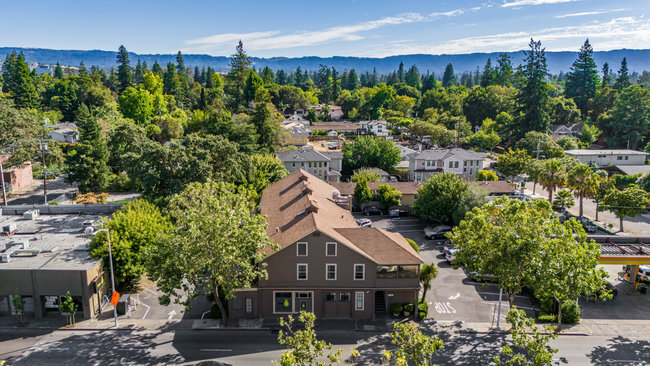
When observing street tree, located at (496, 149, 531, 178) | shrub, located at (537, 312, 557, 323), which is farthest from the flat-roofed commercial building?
street tree, located at (496, 149, 531, 178)

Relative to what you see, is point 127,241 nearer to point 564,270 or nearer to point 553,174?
point 564,270

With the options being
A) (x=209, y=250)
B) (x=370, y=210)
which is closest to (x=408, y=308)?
(x=209, y=250)

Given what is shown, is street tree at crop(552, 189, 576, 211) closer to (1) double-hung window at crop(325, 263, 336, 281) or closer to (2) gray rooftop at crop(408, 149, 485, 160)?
(2) gray rooftop at crop(408, 149, 485, 160)

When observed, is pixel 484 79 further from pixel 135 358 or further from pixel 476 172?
pixel 135 358

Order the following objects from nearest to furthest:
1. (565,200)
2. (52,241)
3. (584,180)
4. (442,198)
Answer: (52,241) → (442,198) → (584,180) → (565,200)

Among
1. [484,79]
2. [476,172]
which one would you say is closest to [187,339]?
[476,172]

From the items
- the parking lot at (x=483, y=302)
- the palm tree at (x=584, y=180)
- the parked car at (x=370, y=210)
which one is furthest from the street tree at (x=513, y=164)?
the parking lot at (x=483, y=302)

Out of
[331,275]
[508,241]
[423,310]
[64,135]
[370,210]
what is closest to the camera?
[508,241]

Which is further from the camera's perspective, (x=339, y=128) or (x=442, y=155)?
(x=339, y=128)
